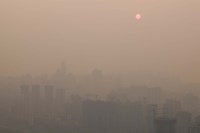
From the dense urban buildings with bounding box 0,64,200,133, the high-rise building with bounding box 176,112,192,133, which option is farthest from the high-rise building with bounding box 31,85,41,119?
the high-rise building with bounding box 176,112,192,133

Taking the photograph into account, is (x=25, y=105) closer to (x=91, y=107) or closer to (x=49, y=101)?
(x=49, y=101)

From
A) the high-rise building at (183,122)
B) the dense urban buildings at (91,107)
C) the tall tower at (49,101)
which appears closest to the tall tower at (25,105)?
the dense urban buildings at (91,107)

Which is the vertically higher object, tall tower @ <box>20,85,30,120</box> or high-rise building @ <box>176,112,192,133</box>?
tall tower @ <box>20,85,30,120</box>

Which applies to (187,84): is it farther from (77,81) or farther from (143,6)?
(77,81)

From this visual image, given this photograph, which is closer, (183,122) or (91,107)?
(183,122)

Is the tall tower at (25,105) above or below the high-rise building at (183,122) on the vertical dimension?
above

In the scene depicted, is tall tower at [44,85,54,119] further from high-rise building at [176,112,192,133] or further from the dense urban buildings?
high-rise building at [176,112,192,133]

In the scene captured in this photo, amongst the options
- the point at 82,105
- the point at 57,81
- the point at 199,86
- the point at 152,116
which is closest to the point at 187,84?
the point at 199,86

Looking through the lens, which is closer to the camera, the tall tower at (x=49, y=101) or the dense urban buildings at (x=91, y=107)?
the dense urban buildings at (x=91, y=107)

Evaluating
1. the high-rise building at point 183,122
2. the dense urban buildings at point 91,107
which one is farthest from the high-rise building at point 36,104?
the high-rise building at point 183,122

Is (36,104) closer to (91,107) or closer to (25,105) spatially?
(25,105)

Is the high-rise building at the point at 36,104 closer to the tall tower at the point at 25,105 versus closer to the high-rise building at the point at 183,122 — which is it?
the tall tower at the point at 25,105

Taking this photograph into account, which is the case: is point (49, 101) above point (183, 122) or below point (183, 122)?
above

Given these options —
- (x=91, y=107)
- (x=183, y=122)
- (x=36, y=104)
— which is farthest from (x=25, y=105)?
(x=183, y=122)
